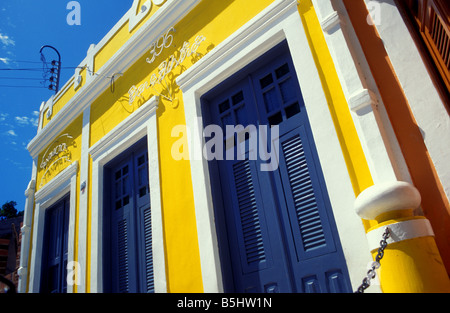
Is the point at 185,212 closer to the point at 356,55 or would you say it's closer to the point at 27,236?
the point at 356,55

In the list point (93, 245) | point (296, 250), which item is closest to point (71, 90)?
point (93, 245)

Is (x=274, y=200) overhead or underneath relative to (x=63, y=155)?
underneath

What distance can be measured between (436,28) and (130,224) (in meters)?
4.19

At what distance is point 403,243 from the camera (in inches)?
82.0

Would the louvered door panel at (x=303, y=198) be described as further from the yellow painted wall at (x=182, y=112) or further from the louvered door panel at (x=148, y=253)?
the louvered door panel at (x=148, y=253)

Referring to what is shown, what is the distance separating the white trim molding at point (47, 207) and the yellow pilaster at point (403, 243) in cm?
499

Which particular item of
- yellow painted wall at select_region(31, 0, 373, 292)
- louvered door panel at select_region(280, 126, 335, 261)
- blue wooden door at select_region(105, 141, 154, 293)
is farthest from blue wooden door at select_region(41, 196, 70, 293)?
louvered door panel at select_region(280, 126, 335, 261)

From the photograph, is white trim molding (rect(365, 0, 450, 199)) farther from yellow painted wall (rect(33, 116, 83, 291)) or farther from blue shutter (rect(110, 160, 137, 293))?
yellow painted wall (rect(33, 116, 83, 291))

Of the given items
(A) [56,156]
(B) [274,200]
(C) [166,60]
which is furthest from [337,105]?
(A) [56,156]

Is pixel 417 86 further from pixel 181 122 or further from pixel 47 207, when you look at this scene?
pixel 47 207

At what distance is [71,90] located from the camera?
739 centimetres
